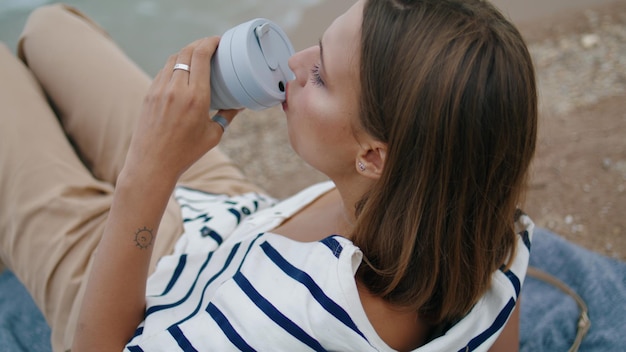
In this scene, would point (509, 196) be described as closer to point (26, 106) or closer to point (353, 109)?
point (353, 109)

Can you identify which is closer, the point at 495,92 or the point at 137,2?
the point at 495,92

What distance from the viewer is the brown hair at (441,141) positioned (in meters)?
1.11

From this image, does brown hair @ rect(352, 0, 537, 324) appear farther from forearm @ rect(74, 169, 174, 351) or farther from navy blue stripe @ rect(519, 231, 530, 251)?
forearm @ rect(74, 169, 174, 351)

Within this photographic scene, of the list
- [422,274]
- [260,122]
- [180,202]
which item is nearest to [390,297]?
[422,274]

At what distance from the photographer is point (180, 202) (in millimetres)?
1905

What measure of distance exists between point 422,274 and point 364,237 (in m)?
0.15

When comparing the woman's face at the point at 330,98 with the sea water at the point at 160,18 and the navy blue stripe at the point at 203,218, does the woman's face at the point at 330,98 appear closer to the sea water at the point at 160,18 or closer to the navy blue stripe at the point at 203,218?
the navy blue stripe at the point at 203,218

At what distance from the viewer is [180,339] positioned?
1231mm

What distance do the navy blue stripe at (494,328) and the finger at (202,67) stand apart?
835 mm

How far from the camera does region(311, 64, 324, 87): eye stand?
51.6 inches

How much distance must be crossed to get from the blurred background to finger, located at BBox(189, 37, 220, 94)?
0.71 meters

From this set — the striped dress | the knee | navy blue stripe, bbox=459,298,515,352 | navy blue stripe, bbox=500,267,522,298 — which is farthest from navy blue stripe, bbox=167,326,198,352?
the knee

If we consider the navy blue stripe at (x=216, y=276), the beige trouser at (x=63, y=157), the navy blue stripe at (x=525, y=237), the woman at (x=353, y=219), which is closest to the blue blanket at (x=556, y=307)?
the beige trouser at (x=63, y=157)

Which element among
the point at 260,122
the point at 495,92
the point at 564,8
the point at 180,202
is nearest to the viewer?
the point at 495,92
